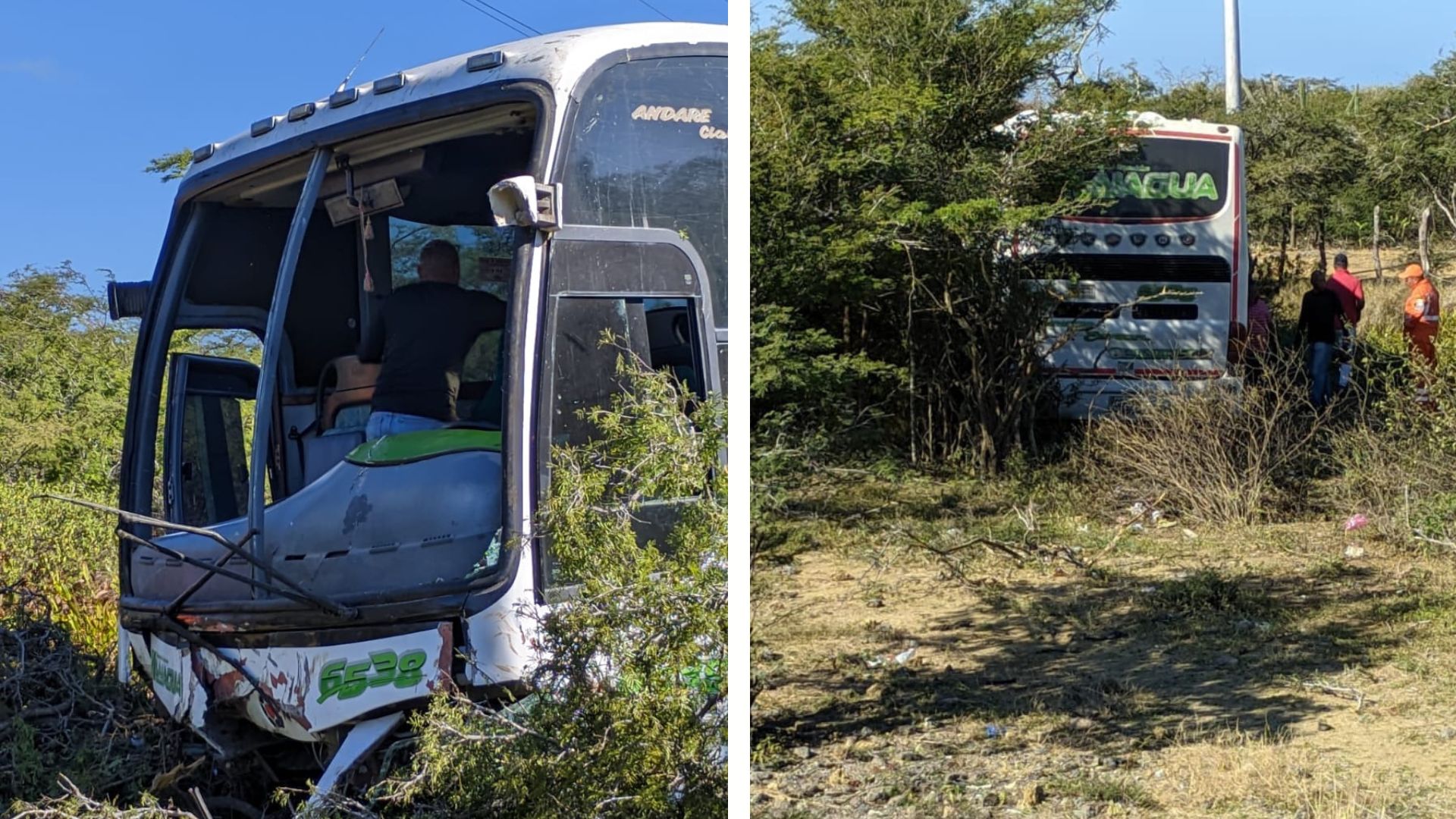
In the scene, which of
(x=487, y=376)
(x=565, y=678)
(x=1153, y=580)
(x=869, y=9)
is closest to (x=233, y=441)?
(x=487, y=376)

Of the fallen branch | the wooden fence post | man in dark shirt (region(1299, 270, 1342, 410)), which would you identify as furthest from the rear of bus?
the fallen branch

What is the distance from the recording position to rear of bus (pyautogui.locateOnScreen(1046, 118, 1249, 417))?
227 cm

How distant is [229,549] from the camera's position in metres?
1.32

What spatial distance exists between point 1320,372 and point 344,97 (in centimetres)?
199

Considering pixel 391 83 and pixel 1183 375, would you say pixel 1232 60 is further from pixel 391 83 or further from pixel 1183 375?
pixel 391 83

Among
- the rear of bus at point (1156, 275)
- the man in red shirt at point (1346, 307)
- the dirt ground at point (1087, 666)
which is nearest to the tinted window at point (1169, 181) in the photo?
the rear of bus at point (1156, 275)

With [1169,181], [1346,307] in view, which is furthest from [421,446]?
[1346,307]

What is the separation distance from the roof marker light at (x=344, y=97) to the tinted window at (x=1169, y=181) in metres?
1.50

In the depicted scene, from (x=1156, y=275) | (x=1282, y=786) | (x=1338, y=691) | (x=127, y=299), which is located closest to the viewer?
(x=127, y=299)

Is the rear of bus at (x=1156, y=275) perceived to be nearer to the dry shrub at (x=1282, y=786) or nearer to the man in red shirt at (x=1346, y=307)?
the man in red shirt at (x=1346, y=307)

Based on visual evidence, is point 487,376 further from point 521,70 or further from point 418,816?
point 418,816

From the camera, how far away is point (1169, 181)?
99.7 inches

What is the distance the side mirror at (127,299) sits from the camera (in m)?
1.45

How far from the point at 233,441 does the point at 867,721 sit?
1.32 metres
